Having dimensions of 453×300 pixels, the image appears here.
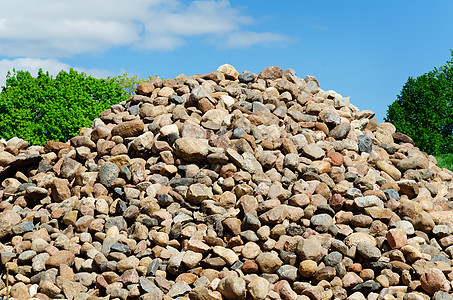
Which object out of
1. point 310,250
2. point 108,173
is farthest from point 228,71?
point 310,250

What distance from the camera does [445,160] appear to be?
1396cm

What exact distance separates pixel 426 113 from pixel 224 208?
36.0 feet

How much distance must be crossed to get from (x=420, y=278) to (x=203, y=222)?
2.61 m

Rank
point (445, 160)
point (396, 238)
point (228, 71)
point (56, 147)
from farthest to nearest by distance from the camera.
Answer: point (445, 160), point (228, 71), point (56, 147), point (396, 238)

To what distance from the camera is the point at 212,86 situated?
8.60 meters

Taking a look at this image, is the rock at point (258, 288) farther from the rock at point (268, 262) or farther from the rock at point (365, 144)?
the rock at point (365, 144)

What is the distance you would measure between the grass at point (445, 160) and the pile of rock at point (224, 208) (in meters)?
5.24

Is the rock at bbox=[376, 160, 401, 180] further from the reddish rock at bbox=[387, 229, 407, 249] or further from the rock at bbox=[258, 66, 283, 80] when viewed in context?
the rock at bbox=[258, 66, 283, 80]

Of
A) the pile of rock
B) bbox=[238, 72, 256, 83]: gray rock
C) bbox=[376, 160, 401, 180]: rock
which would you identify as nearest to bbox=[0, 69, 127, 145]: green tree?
the pile of rock

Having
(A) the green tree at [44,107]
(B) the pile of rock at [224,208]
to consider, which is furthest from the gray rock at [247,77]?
(A) the green tree at [44,107]

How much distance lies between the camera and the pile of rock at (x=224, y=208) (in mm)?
5480

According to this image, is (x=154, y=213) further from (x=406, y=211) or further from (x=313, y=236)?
(x=406, y=211)

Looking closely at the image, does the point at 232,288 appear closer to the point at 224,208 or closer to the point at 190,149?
the point at 224,208

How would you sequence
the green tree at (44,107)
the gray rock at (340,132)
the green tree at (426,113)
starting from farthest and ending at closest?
1. the green tree at (426,113)
2. the green tree at (44,107)
3. the gray rock at (340,132)
